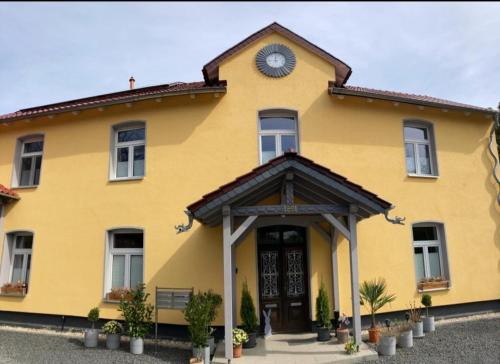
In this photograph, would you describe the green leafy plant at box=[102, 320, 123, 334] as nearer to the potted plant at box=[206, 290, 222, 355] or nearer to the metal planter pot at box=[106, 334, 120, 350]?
the metal planter pot at box=[106, 334, 120, 350]

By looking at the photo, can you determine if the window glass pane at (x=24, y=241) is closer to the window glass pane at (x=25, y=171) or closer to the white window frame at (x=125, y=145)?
the window glass pane at (x=25, y=171)

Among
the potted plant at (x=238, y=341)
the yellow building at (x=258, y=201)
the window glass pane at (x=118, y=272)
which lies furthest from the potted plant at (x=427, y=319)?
the window glass pane at (x=118, y=272)

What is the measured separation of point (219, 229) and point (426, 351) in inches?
205

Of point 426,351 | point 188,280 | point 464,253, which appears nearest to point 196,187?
point 188,280

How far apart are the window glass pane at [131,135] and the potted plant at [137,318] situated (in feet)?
13.8

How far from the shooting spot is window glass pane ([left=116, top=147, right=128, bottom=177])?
32.6 feet

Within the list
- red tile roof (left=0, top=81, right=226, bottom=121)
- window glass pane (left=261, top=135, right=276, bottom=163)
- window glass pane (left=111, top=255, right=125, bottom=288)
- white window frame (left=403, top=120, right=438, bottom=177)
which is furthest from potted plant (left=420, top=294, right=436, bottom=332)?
window glass pane (left=111, top=255, right=125, bottom=288)

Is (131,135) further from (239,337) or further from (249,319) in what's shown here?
(239,337)

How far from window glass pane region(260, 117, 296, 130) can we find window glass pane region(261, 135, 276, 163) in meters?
0.30

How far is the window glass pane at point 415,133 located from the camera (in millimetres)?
10436

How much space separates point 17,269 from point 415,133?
1243cm

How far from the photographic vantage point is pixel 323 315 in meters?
7.96

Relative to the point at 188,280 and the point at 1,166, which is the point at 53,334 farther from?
the point at 1,166

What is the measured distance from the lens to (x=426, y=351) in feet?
23.8
